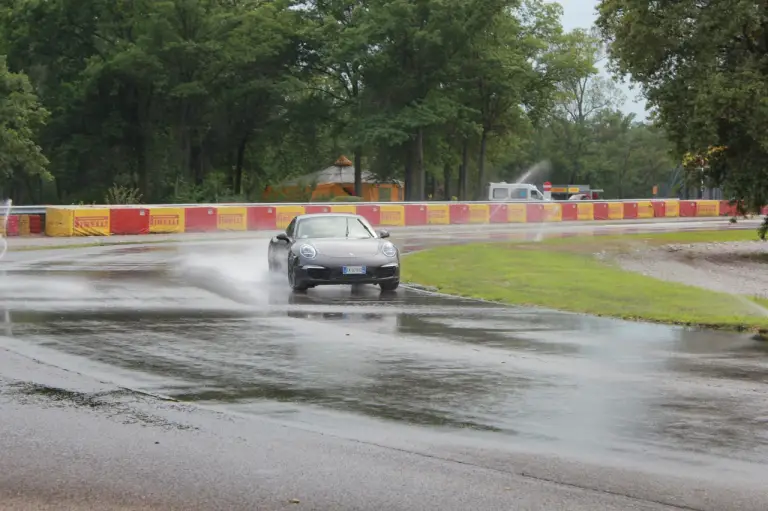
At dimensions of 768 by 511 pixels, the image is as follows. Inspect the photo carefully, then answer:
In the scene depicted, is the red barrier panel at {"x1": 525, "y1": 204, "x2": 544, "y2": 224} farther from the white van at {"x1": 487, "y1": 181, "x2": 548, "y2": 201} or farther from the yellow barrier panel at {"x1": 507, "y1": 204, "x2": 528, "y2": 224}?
the white van at {"x1": 487, "y1": 181, "x2": 548, "y2": 201}

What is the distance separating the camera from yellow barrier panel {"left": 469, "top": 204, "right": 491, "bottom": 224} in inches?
2078

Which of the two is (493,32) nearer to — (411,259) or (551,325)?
(411,259)

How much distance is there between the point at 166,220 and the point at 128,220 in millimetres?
1709

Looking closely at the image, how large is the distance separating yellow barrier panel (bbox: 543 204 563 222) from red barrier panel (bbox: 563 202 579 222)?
490mm

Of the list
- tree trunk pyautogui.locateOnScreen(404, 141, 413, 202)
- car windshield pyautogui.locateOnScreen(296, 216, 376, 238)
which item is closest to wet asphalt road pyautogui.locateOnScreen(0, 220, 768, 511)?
car windshield pyautogui.locateOnScreen(296, 216, 376, 238)

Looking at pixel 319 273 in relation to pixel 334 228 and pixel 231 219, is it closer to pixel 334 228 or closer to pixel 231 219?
pixel 334 228

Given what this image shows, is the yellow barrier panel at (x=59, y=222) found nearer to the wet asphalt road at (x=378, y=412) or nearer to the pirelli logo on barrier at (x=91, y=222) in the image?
the pirelli logo on barrier at (x=91, y=222)

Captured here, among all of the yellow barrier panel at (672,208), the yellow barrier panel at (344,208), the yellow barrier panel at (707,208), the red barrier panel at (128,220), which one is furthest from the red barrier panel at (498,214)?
the red barrier panel at (128,220)

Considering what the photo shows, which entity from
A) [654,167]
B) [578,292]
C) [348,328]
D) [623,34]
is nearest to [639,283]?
[578,292]

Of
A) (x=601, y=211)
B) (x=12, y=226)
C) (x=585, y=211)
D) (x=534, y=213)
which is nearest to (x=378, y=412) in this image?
(x=12, y=226)

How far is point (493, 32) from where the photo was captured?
236 feet

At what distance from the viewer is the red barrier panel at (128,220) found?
39812 millimetres

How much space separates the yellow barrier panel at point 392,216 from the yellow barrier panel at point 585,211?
13066 millimetres

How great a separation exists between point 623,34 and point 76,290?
22.6 meters
